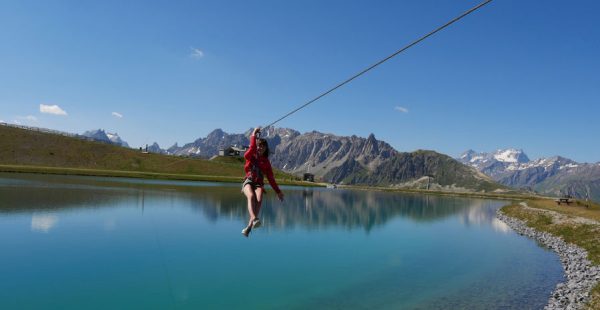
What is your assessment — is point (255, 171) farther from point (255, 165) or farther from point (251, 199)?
point (251, 199)

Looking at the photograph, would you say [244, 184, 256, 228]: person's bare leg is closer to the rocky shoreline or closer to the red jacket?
the red jacket

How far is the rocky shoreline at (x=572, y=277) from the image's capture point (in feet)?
85.8

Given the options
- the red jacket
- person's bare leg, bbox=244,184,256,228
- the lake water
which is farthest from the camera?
the lake water

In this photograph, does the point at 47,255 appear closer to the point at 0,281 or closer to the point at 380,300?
the point at 0,281

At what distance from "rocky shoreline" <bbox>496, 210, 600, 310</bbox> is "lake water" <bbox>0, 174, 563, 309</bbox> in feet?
3.21

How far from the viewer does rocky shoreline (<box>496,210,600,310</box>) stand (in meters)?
26.1

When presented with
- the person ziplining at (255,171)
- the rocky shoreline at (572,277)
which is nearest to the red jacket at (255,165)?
the person ziplining at (255,171)

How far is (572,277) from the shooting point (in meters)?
34.8

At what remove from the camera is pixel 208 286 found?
25.5 m

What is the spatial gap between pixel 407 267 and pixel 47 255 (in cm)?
3178

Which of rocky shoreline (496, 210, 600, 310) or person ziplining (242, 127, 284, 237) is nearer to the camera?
person ziplining (242, 127, 284, 237)

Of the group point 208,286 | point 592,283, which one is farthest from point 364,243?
point 208,286

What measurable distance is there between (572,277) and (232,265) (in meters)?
31.5

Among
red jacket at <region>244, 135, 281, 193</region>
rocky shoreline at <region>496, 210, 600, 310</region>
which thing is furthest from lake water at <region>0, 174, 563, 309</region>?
red jacket at <region>244, 135, 281, 193</region>
